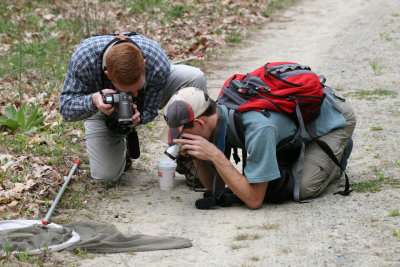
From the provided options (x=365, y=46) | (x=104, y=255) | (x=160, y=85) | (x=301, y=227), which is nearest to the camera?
(x=104, y=255)

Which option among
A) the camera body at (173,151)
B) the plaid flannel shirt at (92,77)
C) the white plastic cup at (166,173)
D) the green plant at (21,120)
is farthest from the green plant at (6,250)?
the green plant at (21,120)

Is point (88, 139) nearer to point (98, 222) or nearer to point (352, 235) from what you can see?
point (98, 222)

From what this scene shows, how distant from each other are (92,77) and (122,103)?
47cm

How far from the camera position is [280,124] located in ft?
12.7

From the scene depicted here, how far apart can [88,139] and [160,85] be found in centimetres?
81

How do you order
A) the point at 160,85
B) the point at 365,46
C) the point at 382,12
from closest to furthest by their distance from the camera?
the point at 160,85, the point at 365,46, the point at 382,12

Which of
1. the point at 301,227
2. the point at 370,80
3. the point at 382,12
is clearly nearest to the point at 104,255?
the point at 301,227

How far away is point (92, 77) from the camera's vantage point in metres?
4.41

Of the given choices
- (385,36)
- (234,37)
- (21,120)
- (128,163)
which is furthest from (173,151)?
(385,36)

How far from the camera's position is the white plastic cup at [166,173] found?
15.3ft

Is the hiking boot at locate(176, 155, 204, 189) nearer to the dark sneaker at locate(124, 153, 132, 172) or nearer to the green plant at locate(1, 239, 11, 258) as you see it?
the dark sneaker at locate(124, 153, 132, 172)

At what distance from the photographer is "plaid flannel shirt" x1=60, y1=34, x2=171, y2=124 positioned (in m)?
4.34

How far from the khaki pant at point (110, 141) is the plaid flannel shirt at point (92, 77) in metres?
0.21

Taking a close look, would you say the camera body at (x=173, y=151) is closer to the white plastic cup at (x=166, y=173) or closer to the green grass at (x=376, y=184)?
the white plastic cup at (x=166, y=173)
